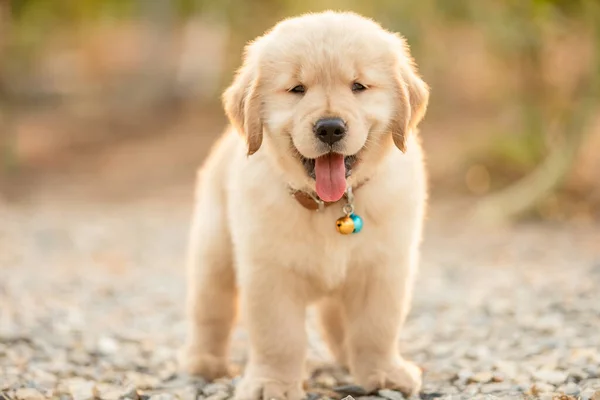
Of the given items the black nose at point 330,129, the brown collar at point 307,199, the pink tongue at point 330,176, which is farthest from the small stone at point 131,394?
the black nose at point 330,129

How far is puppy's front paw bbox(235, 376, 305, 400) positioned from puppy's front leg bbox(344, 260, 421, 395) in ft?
1.08

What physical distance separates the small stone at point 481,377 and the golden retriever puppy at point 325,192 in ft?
0.95

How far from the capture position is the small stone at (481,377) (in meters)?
3.76

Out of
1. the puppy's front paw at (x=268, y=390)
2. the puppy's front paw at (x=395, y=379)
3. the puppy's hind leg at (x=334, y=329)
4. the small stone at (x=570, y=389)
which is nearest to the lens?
the small stone at (x=570, y=389)

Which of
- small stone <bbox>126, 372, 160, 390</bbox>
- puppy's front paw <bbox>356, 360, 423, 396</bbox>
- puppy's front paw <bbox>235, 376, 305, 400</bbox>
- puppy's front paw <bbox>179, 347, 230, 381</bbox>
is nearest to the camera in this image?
puppy's front paw <bbox>235, 376, 305, 400</bbox>

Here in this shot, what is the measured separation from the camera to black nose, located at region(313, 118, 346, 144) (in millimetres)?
3178

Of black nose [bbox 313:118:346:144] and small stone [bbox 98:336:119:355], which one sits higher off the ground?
black nose [bbox 313:118:346:144]

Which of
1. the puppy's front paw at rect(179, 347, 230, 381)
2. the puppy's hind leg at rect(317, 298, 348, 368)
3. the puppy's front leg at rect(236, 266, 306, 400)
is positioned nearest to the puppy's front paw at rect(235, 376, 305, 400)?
the puppy's front leg at rect(236, 266, 306, 400)

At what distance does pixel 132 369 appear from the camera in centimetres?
433

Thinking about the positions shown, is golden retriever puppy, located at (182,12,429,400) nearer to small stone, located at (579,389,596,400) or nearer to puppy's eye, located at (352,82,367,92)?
puppy's eye, located at (352,82,367,92)

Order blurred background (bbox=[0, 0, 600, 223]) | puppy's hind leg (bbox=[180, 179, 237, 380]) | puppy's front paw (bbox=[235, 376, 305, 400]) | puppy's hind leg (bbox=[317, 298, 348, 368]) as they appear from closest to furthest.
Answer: puppy's front paw (bbox=[235, 376, 305, 400]) < puppy's hind leg (bbox=[180, 179, 237, 380]) < puppy's hind leg (bbox=[317, 298, 348, 368]) < blurred background (bbox=[0, 0, 600, 223])

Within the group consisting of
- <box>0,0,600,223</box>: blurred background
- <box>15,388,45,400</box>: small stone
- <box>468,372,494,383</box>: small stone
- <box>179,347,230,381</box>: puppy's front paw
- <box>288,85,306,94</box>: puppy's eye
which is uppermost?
<box>0,0,600,223</box>: blurred background

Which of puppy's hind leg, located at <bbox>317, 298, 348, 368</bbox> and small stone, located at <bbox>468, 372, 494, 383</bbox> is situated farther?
puppy's hind leg, located at <bbox>317, 298, 348, 368</bbox>

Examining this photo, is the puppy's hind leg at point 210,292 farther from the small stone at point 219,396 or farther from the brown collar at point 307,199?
the brown collar at point 307,199
